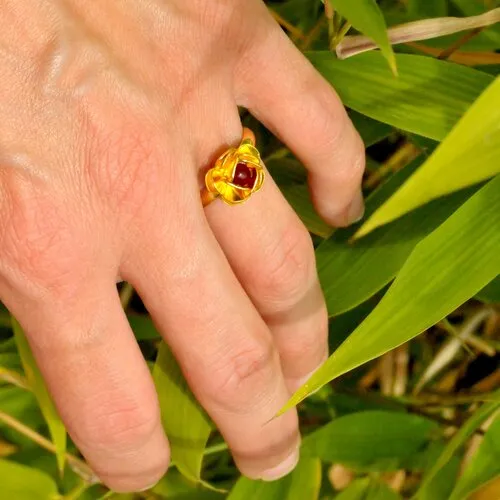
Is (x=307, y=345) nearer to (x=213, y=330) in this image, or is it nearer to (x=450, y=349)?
(x=213, y=330)

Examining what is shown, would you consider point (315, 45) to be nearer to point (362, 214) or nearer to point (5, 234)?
point (362, 214)

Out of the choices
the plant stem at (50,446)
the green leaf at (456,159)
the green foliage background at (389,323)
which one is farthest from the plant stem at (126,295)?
the green leaf at (456,159)

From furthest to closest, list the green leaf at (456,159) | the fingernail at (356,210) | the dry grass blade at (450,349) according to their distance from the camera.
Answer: the dry grass blade at (450,349)
the fingernail at (356,210)
the green leaf at (456,159)

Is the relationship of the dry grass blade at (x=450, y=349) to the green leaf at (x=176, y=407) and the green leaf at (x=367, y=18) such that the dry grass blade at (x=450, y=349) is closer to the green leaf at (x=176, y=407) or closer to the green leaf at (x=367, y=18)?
the green leaf at (x=176, y=407)

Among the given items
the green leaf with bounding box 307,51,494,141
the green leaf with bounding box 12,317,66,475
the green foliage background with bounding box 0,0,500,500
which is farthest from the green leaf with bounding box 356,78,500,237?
the green leaf with bounding box 12,317,66,475

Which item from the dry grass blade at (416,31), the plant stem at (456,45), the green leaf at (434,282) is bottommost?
the green leaf at (434,282)

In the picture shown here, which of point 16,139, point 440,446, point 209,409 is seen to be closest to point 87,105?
point 16,139

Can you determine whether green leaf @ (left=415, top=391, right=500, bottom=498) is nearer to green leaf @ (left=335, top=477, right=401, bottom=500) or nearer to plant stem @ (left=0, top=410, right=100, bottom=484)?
green leaf @ (left=335, top=477, right=401, bottom=500)

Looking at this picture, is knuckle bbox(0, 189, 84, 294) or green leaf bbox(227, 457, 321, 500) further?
green leaf bbox(227, 457, 321, 500)
